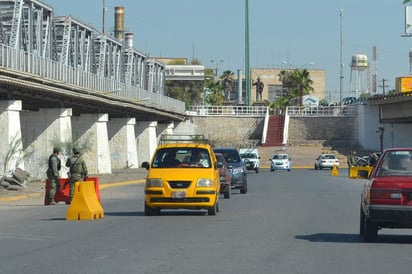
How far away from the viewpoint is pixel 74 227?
21203 millimetres

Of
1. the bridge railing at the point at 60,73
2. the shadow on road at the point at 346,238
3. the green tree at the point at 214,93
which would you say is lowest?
the shadow on road at the point at 346,238

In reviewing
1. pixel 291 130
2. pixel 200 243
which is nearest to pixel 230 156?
pixel 200 243

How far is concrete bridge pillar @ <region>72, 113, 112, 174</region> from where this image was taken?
61.0 meters

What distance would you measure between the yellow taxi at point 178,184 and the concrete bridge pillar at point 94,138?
35014 millimetres

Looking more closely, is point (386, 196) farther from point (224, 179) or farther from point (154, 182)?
point (224, 179)

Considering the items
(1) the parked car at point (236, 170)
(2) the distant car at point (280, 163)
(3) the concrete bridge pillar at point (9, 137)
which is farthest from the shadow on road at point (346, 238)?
(2) the distant car at point (280, 163)

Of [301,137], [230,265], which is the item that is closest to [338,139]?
[301,137]

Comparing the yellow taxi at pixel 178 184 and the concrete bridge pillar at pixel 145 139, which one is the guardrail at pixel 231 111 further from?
the yellow taxi at pixel 178 184

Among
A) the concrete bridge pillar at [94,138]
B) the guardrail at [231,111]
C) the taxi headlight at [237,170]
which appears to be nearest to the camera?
the taxi headlight at [237,170]

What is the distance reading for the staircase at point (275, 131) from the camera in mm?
107688

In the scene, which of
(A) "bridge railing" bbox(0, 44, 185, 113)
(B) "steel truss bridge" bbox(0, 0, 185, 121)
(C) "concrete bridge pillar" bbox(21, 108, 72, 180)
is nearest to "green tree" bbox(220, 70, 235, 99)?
(B) "steel truss bridge" bbox(0, 0, 185, 121)

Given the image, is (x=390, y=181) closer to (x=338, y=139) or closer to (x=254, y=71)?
(x=338, y=139)

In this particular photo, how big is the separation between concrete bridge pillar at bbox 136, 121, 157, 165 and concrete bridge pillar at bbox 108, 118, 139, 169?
29.4 feet

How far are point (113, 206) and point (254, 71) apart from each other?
169384 millimetres
